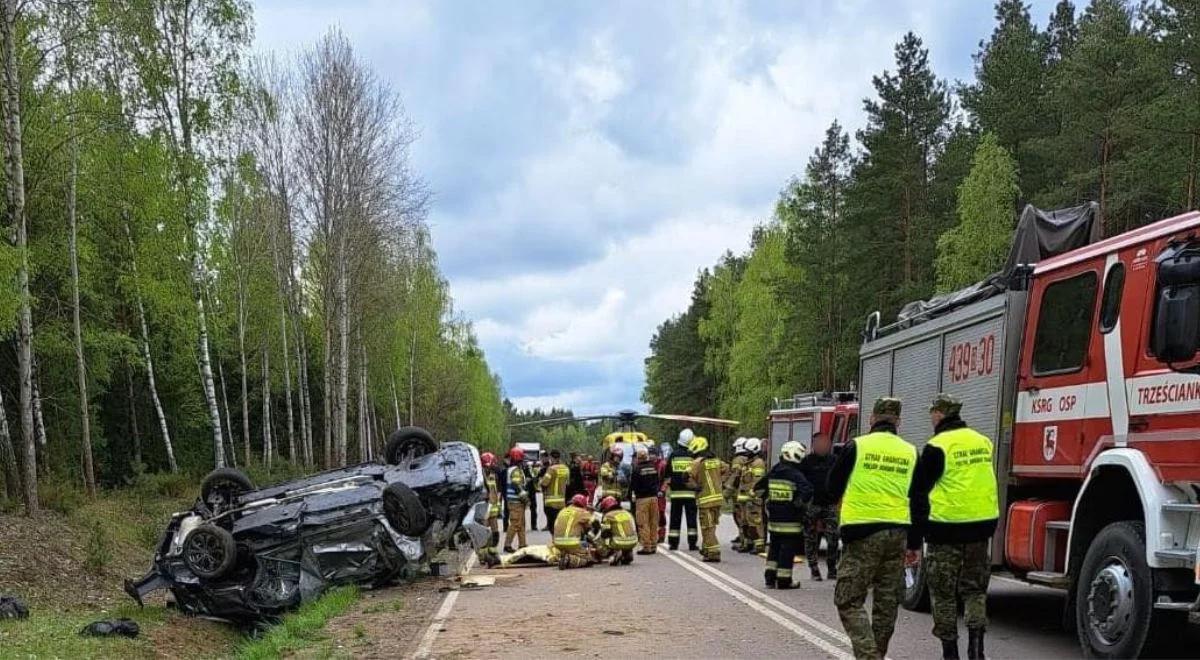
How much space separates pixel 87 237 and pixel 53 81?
4.99 meters

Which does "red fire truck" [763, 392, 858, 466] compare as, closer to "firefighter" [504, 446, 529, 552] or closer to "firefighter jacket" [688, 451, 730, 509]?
"firefighter jacket" [688, 451, 730, 509]

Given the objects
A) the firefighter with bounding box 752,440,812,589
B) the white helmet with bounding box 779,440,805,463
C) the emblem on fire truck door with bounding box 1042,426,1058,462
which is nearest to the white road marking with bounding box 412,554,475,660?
the firefighter with bounding box 752,440,812,589

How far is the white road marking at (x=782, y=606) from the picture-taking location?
24.3ft

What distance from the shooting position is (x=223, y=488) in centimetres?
1138

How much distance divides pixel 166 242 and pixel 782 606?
54.2 feet

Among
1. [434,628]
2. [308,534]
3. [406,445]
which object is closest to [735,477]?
[406,445]

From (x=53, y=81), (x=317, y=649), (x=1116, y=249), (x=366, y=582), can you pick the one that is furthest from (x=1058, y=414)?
(x=53, y=81)

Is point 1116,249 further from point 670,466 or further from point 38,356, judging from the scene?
point 38,356

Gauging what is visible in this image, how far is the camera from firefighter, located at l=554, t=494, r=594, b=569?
12.9 m

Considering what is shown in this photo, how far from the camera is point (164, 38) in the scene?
20531 millimetres

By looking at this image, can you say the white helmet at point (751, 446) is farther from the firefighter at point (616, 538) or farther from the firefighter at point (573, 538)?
the firefighter at point (573, 538)

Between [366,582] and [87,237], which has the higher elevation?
[87,237]

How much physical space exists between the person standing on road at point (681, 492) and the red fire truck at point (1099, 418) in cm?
576

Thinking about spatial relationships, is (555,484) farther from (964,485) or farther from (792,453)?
(964,485)
